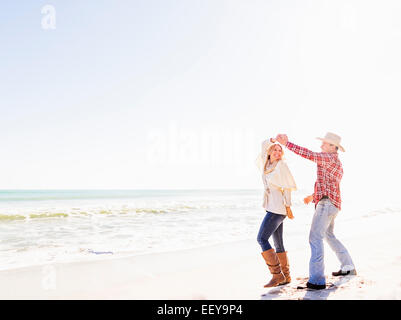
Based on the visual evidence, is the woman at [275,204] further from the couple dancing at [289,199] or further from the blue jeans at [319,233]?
the blue jeans at [319,233]

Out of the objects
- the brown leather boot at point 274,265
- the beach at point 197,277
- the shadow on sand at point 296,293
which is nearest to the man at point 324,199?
the shadow on sand at point 296,293

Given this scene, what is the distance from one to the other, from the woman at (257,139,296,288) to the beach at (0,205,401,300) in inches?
9.1

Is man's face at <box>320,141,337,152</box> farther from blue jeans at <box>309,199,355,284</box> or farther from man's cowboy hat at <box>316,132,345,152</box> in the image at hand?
blue jeans at <box>309,199,355,284</box>

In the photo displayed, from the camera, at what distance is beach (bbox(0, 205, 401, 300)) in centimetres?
389

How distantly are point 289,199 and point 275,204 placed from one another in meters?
0.19

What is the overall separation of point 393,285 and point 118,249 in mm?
5416

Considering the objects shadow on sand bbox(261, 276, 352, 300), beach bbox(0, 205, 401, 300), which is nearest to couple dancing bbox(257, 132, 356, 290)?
shadow on sand bbox(261, 276, 352, 300)

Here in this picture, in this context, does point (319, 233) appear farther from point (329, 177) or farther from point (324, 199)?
point (329, 177)

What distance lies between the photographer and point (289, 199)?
4.12 metres

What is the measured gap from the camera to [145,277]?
16.2 feet

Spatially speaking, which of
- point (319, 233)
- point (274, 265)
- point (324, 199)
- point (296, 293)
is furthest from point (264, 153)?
point (296, 293)
